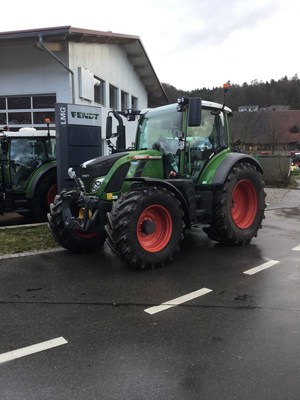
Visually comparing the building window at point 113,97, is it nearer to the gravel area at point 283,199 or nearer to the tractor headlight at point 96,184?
the gravel area at point 283,199

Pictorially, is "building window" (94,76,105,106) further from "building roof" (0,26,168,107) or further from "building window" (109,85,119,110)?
"building roof" (0,26,168,107)

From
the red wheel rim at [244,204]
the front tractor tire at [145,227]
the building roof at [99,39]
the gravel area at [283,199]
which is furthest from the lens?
the gravel area at [283,199]

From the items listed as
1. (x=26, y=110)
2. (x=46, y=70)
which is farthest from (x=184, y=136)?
(x=26, y=110)

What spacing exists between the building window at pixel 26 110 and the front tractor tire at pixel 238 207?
836cm

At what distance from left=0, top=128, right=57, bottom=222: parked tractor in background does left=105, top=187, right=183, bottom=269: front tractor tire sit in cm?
443

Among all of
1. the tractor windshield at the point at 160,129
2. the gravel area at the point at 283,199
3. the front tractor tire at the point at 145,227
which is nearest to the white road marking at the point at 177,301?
the front tractor tire at the point at 145,227

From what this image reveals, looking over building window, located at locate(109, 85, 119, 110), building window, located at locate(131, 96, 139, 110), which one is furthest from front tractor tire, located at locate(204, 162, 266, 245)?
building window, located at locate(131, 96, 139, 110)

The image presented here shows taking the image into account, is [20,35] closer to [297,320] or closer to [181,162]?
[181,162]

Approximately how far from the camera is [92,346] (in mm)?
3457

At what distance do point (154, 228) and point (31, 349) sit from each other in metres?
2.65

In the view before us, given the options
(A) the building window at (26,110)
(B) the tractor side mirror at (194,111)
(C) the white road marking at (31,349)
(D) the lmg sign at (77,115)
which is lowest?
(C) the white road marking at (31,349)

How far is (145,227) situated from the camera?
559cm

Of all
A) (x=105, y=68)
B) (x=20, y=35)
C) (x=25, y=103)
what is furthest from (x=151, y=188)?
(x=105, y=68)

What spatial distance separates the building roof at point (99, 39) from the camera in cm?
1186
